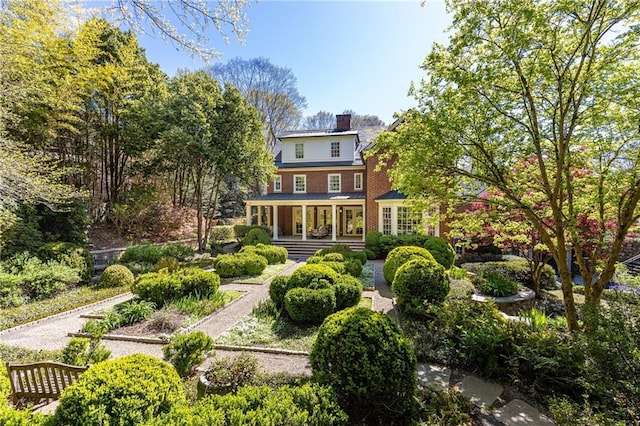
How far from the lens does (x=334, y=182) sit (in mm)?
20094

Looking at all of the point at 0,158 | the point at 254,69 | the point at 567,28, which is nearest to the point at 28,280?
the point at 0,158

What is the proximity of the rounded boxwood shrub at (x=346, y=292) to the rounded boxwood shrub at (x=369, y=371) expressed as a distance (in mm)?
3233

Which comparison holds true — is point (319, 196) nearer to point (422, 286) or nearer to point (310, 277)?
point (310, 277)

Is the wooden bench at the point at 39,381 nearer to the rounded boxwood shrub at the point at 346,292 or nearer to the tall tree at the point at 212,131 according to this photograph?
the rounded boxwood shrub at the point at 346,292

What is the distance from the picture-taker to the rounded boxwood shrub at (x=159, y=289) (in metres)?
7.17

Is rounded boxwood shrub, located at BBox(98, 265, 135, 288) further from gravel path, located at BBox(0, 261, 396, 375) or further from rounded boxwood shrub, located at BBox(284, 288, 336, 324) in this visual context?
rounded boxwood shrub, located at BBox(284, 288, 336, 324)

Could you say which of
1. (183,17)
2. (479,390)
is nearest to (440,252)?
(479,390)

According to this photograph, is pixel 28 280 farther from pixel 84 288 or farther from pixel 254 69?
pixel 254 69

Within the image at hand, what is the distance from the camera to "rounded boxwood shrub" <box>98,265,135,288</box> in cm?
941

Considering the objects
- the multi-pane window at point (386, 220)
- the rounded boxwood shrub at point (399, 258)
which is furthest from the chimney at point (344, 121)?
the rounded boxwood shrub at point (399, 258)

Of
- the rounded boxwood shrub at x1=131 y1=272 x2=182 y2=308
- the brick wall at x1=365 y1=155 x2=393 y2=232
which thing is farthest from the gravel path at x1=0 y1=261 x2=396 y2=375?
the brick wall at x1=365 y1=155 x2=393 y2=232

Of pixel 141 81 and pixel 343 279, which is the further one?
pixel 141 81

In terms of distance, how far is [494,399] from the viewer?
376cm

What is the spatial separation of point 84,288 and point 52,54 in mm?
8685
